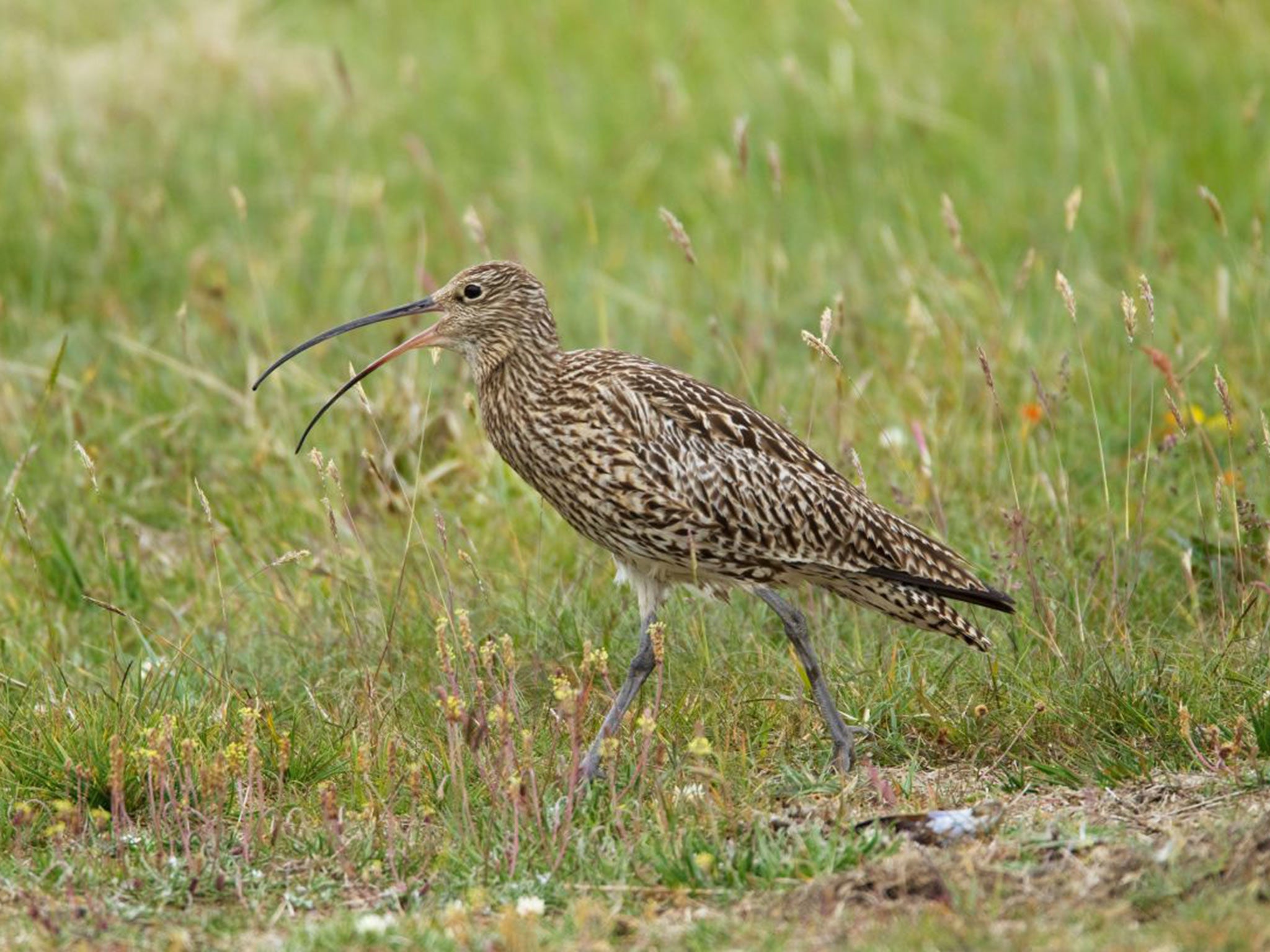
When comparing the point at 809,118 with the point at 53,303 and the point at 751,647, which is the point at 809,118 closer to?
the point at 53,303

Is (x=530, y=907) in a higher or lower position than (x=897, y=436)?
lower

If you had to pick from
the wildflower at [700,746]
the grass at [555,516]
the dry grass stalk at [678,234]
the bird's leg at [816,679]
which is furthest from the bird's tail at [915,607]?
the dry grass stalk at [678,234]

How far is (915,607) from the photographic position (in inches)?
222

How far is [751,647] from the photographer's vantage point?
6020 millimetres

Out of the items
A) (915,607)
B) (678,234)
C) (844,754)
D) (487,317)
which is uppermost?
(678,234)

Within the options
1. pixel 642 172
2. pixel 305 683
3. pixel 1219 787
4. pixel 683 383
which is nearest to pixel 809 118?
pixel 642 172

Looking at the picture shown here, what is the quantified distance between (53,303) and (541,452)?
13.3 ft

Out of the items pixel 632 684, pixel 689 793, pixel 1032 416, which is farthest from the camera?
pixel 1032 416

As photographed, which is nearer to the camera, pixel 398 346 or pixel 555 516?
pixel 398 346

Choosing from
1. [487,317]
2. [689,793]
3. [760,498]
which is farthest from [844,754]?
[487,317]

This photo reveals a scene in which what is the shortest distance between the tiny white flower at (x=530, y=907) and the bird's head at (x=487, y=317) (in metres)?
2.01

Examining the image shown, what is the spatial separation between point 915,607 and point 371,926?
2.03 m

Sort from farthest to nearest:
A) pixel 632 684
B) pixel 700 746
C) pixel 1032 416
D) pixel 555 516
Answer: pixel 1032 416 → pixel 555 516 → pixel 632 684 → pixel 700 746

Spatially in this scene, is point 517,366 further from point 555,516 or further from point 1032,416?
point 1032,416
